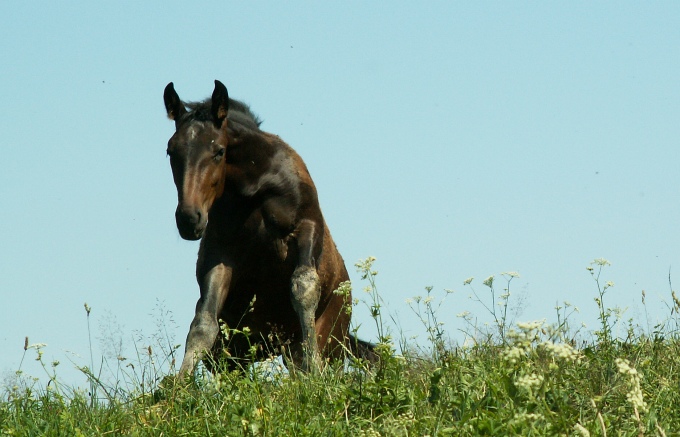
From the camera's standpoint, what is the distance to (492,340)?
19.6ft

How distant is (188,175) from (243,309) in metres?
1.68

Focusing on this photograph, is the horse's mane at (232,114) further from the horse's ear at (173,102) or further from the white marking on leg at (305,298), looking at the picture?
the white marking on leg at (305,298)

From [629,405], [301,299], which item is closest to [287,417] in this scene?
[629,405]

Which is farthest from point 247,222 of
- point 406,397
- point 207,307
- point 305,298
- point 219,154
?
point 406,397

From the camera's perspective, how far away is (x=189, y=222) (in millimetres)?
7844

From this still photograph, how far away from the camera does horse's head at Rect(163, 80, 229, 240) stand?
7898 millimetres

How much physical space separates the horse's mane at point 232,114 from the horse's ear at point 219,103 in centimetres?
5

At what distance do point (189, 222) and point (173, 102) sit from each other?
143cm

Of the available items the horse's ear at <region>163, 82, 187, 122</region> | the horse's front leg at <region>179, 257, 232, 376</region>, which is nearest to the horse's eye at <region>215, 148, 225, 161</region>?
the horse's ear at <region>163, 82, 187, 122</region>

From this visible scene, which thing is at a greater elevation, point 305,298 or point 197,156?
point 197,156

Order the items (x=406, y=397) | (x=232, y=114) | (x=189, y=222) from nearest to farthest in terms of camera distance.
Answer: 1. (x=406, y=397)
2. (x=189, y=222)
3. (x=232, y=114)

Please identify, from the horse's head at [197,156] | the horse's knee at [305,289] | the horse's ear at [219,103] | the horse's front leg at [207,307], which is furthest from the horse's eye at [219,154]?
the horse's knee at [305,289]

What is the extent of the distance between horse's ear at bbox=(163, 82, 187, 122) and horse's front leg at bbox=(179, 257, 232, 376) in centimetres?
140

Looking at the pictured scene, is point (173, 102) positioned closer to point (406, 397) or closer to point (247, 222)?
point (247, 222)
